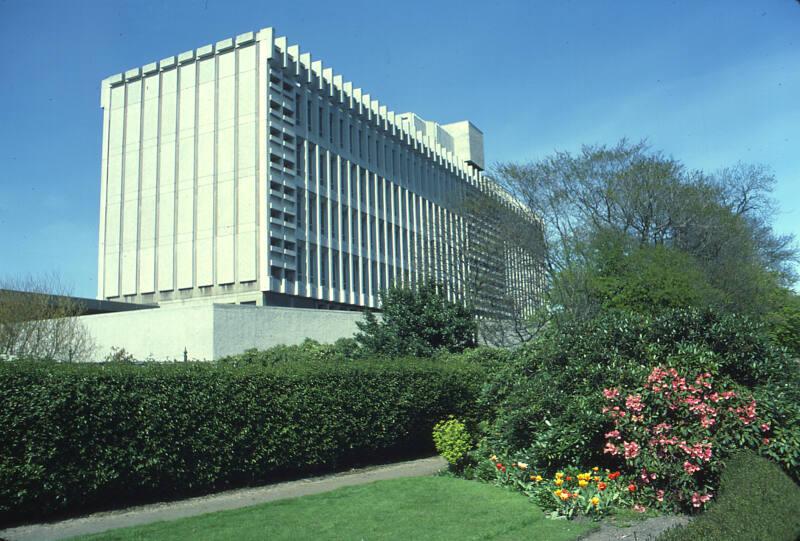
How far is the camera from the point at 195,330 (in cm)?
2688

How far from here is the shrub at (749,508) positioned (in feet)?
19.9

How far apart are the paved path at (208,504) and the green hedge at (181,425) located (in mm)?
317

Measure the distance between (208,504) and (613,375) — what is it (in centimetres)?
625

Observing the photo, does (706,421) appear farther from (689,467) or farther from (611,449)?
(611,449)

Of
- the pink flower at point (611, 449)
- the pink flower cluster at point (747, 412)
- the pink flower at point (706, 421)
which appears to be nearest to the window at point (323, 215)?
the pink flower at point (611, 449)

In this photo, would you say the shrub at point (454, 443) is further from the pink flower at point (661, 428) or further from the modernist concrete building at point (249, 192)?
the modernist concrete building at point (249, 192)

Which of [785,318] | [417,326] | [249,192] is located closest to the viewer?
[417,326]

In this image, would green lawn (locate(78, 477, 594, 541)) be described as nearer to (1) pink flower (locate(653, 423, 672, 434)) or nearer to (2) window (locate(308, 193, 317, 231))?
(1) pink flower (locate(653, 423, 672, 434))

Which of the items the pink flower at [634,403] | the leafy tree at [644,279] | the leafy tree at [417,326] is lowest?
the pink flower at [634,403]

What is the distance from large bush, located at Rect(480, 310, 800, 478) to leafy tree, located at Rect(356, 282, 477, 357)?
11.0 m

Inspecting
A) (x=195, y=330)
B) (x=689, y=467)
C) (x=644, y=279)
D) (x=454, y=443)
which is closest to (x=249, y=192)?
(x=195, y=330)

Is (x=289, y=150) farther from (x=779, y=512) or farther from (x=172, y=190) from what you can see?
(x=779, y=512)

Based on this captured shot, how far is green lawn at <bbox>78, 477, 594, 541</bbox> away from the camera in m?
7.87

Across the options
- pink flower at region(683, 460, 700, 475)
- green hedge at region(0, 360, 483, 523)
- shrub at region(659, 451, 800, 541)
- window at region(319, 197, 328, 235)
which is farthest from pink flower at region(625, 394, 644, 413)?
window at region(319, 197, 328, 235)
